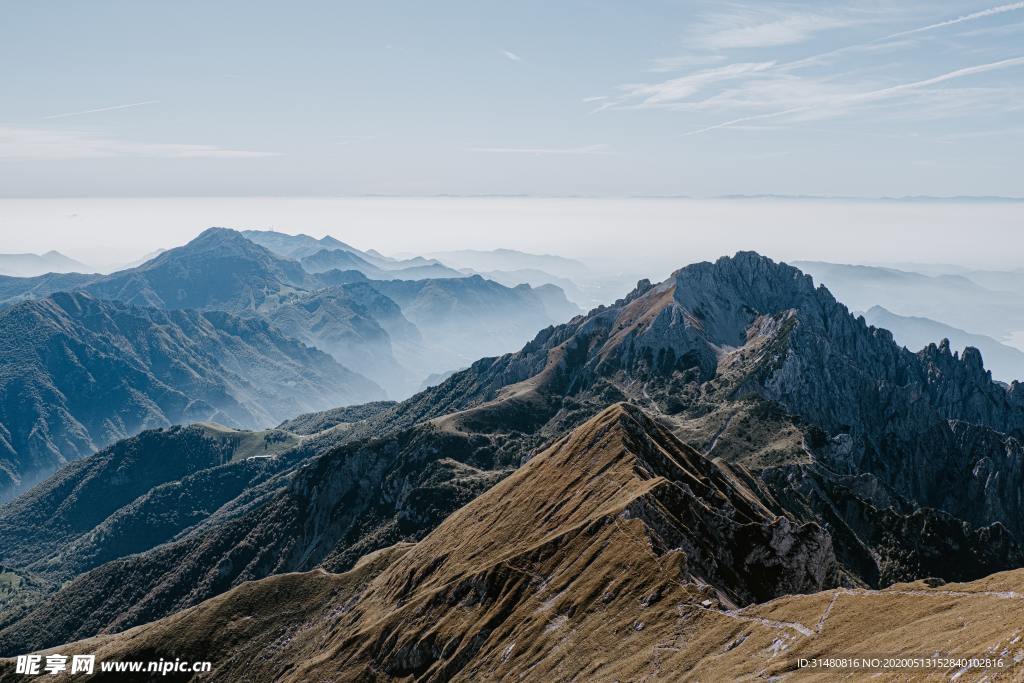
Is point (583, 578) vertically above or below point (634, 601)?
below

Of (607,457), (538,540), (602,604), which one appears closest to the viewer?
(602,604)

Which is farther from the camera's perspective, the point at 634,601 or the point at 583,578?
the point at 583,578

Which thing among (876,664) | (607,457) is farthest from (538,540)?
(876,664)

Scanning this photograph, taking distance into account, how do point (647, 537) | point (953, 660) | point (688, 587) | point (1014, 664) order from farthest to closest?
1. point (647, 537)
2. point (688, 587)
3. point (953, 660)
4. point (1014, 664)

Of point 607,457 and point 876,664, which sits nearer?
point 876,664

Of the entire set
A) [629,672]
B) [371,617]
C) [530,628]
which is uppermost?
[629,672]

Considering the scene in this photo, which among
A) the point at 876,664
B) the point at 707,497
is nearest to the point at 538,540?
the point at 707,497

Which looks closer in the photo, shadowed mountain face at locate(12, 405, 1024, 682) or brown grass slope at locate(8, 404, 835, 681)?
shadowed mountain face at locate(12, 405, 1024, 682)

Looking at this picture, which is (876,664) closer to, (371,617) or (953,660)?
(953,660)

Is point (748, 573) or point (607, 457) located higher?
point (607, 457)

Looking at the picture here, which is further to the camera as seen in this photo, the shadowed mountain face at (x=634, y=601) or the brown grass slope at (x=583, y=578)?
the brown grass slope at (x=583, y=578)
